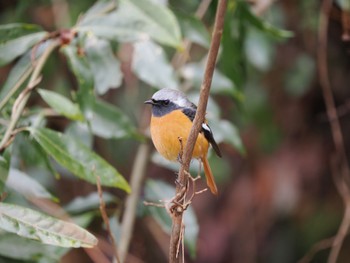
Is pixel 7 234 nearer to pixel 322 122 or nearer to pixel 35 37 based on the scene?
pixel 35 37

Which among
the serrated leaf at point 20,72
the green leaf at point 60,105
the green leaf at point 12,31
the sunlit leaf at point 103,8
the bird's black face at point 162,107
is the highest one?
the sunlit leaf at point 103,8

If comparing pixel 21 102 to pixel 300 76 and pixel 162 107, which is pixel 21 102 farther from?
pixel 300 76

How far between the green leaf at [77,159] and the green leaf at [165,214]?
0.69m

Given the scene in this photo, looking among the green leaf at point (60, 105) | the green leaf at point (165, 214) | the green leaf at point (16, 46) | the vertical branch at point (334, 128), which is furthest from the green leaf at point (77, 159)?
the vertical branch at point (334, 128)

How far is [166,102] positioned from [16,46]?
69 cm

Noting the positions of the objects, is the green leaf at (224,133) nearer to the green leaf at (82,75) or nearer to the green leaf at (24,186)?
the green leaf at (82,75)

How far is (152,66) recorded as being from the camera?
2.74 meters

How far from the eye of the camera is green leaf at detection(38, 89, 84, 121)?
2309mm

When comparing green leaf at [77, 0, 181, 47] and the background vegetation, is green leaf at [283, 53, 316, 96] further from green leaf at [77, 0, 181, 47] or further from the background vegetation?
green leaf at [77, 0, 181, 47]

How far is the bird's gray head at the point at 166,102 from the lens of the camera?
2.50 metres

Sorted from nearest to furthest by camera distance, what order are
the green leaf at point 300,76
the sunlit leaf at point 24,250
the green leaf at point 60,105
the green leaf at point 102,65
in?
the sunlit leaf at point 24,250, the green leaf at point 60,105, the green leaf at point 102,65, the green leaf at point 300,76

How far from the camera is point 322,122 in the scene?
4.79 metres

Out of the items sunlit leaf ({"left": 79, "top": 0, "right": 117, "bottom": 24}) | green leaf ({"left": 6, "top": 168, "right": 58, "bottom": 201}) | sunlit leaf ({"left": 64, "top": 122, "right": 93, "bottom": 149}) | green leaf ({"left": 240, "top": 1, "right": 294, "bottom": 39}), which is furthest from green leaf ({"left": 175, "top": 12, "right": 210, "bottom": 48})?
green leaf ({"left": 6, "top": 168, "right": 58, "bottom": 201})

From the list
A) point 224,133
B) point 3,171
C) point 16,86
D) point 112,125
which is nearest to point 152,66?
point 112,125
